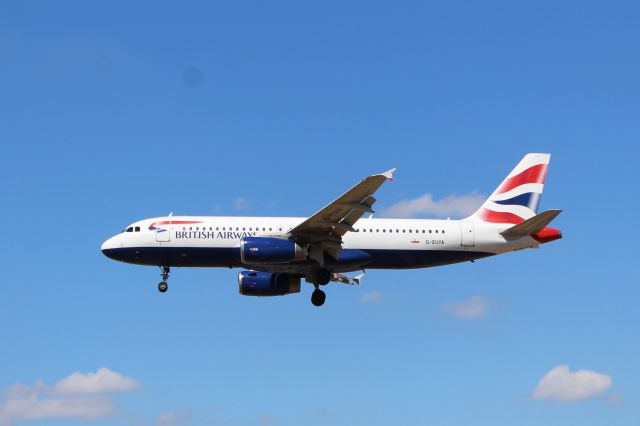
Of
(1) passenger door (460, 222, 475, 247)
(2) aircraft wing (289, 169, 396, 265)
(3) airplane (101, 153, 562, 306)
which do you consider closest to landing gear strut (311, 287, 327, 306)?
(3) airplane (101, 153, 562, 306)

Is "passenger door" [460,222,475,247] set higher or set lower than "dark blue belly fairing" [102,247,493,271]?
higher

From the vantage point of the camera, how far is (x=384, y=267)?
54.1 m

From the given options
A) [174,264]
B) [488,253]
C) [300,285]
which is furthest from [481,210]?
[174,264]

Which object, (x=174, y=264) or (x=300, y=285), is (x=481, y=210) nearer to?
(x=300, y=285)

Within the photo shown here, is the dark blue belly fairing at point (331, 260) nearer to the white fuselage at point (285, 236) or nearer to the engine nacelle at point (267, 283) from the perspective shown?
the white fuselage at point (285, 236)

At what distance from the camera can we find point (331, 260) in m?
52.7

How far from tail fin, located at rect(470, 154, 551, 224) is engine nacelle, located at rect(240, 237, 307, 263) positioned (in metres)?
10.9

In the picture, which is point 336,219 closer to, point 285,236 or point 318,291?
point 285,236

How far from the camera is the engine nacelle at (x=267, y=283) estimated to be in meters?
56.4

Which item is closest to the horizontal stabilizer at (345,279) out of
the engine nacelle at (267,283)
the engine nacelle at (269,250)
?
the engine nacelle at (267,283)

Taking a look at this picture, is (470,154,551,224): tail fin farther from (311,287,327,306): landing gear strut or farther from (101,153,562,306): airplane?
(311,287,327,306): landing gear strut

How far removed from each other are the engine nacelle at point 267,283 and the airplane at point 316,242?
0.05m

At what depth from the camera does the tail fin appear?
56344 millimetres

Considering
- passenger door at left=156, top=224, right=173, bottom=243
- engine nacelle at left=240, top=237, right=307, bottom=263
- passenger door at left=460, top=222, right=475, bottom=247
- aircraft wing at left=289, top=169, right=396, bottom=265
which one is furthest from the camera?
passenger door at left=460, top=222, right=475, bottom=247
